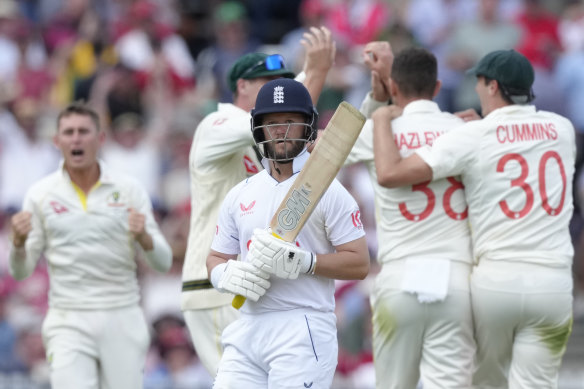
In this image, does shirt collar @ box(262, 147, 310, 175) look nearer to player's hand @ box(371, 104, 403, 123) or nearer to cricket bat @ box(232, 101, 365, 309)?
cricket bat @ box(232, 101, 365, 309)

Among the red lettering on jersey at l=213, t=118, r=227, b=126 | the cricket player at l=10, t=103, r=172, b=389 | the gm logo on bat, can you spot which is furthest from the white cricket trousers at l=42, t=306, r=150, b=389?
the gm logo on bat

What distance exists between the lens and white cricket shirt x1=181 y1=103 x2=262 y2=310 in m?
7.21

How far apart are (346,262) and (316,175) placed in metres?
0.46

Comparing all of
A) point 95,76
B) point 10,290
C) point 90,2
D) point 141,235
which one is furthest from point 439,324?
point 90,2

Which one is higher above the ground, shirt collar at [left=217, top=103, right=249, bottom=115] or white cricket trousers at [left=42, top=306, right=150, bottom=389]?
shirt collar at [left=217, top=103, right=249, bottom=115]

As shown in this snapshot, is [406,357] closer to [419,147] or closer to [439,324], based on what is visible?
[439,324]

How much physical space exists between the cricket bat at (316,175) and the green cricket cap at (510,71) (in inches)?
62.0

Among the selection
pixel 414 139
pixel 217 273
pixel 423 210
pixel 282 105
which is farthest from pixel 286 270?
pixel 414 139

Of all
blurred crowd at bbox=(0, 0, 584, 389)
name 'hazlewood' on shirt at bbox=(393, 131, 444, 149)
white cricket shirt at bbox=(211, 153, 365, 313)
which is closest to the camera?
white cricket shirt at bbox=(211, 153, 365, 313)

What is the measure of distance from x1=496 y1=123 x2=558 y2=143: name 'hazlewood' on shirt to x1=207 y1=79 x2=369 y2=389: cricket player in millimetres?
1439

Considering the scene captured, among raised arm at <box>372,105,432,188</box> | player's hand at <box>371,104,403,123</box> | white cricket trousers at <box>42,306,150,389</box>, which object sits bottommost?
white cricket trousers at <box>42,306,150,389</box>

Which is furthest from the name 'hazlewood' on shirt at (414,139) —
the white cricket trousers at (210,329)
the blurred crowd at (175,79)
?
the blurred crowd at (175,79)

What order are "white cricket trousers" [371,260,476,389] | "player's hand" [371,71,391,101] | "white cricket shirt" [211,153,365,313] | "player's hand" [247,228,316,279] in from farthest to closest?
"player's hand" [371,71,391,101]
"white cricket trousers" [371,260,476,389]
"white cricket shirt" [211,153,365,313]
"player's hand" [247,228,316,279]

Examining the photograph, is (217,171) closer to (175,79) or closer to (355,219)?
(355,219)
